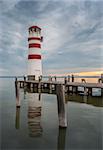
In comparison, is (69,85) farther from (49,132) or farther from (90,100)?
(49,132)

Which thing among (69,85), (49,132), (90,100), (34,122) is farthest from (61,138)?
(69,85)

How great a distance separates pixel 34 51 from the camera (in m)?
27.0

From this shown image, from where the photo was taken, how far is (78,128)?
10008 millimetres

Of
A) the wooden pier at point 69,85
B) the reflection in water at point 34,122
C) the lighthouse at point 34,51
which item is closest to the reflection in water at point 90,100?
the wooden pier at point 69,85

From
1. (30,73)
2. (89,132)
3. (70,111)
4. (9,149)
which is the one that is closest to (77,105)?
(70,111)

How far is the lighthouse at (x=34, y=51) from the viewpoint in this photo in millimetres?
27062

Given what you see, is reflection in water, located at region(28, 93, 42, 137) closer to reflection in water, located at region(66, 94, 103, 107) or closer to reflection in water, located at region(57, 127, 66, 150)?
reflection in water, located at region(57, 127, 66, 150)

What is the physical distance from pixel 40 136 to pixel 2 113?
5.15 m

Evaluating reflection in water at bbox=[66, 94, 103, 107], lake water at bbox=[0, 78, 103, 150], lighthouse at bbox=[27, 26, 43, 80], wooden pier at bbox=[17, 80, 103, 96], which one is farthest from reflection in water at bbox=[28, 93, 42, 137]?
lighthouse at bbox=[27, 26, 43, 80]

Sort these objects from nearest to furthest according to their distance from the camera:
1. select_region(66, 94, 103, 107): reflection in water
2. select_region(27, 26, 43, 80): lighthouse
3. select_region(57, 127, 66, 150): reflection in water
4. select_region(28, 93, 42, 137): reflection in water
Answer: select_region(57, 127, 66, 150): reflection in water → select_region(28, 93, 42, 137): reflection in water → select_region(66, 94, 103, 107): reflection in water → select_region(27, 26, 43, 80): lighthouse

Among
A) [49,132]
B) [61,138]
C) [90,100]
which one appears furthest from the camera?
[90,100]

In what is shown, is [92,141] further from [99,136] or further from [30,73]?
[30,73]

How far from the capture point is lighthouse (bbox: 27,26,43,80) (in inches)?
1065

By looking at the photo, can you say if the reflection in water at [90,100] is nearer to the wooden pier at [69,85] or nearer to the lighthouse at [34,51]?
the wooden pier at [69,85]
